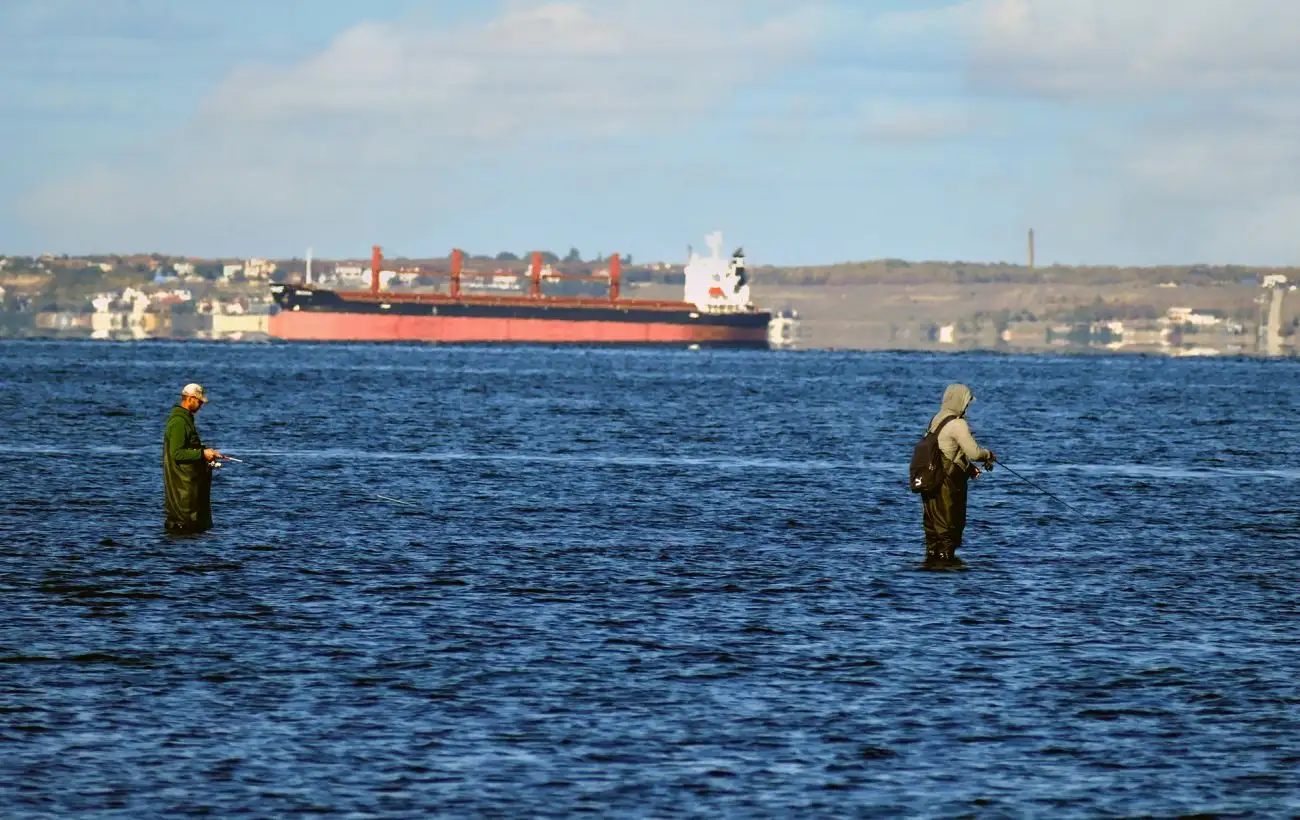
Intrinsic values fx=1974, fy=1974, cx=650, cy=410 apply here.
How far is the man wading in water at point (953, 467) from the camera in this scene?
1808 cm

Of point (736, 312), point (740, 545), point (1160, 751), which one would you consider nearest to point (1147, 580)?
point (740, 545)

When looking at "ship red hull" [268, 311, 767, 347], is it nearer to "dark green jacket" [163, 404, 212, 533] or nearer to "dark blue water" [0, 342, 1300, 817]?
"dark blue water" [0, 342, 1300, 817]

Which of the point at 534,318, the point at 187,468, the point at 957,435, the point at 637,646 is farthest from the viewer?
the point at 534,318

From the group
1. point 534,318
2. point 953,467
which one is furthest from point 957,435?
point 534,318

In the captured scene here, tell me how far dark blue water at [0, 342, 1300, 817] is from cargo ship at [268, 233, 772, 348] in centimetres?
15450

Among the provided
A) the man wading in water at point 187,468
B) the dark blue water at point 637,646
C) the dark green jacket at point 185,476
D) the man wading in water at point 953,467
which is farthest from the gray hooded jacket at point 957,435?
the dark green jacket at point 185,476

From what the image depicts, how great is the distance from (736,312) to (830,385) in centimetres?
Answer: 8310

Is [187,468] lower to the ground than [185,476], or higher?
higher

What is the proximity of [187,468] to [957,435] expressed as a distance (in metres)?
8.11

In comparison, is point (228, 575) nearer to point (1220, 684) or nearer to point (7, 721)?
point (7, 721)

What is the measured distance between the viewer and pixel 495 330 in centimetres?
19388

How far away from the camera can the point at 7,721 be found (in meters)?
11.9

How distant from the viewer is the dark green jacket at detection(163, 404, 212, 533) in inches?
782

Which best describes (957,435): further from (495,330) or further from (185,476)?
(495,330)
